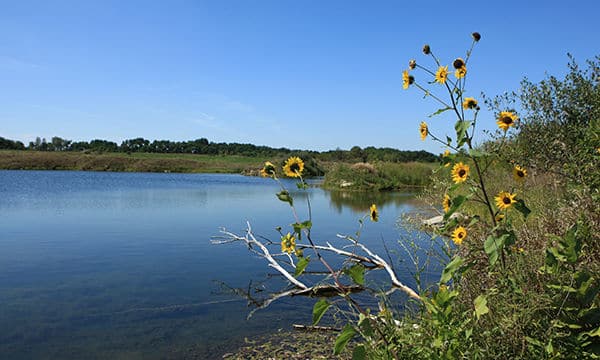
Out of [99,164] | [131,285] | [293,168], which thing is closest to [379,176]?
[131,285]

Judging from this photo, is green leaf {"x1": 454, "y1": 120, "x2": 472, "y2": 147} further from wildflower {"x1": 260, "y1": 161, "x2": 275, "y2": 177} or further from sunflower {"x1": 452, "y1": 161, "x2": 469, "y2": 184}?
wildflower {"x1": 260, "y1": 161, "x2": 275, "y2": 177}

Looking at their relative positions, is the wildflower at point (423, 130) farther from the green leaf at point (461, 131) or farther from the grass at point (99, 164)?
the grass at point (99, 164)

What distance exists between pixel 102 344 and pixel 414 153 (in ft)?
149

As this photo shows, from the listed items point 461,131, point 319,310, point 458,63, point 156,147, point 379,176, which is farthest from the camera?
point 156,147

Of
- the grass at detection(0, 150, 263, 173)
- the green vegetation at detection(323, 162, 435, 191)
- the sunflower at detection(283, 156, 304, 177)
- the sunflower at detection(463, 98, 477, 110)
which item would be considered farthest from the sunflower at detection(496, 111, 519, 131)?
the grass at detection(0, 150, 263, 173)

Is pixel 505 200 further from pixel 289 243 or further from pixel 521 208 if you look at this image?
pixel 289 243

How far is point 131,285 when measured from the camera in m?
5.91

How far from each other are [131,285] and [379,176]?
21.2m

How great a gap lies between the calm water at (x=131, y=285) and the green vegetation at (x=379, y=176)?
1319cm

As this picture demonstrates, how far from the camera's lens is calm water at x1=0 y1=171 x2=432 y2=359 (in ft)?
13.7

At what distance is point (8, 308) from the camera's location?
497 centimetres

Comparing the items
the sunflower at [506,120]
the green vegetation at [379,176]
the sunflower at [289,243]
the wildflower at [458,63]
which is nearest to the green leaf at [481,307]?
the sunflower at [506,120]

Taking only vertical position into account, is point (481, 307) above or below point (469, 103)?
below

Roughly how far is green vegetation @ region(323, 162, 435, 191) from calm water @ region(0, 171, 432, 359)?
13.2 meters
